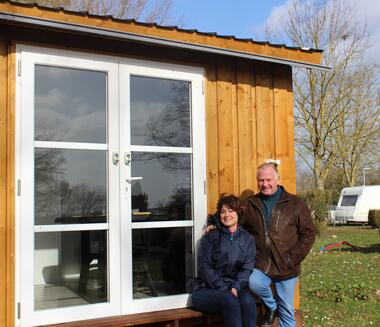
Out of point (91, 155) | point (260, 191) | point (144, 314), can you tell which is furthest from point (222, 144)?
point (144, 314)

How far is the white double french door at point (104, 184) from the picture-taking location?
158 inches

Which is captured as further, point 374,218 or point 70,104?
point 374,218

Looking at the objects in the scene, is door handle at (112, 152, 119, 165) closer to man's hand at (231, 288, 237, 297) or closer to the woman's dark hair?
the woman's dark hair

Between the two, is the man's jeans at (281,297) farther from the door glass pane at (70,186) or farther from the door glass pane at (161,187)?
the door glass pane at (70,186)

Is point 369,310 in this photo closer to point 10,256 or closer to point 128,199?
point 128,199

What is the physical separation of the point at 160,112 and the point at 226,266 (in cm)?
148

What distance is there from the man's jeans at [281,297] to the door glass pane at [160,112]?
142 cm

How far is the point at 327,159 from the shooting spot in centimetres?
2870

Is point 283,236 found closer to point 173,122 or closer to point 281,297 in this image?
point 281,297

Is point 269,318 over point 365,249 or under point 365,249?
over

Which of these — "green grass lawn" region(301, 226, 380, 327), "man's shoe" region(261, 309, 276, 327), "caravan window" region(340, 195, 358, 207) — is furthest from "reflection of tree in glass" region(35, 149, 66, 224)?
"caravan window" region(340, 195, 358, 207)

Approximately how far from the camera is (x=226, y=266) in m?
4.50

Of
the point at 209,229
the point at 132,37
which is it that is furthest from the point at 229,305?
the point at 132,37

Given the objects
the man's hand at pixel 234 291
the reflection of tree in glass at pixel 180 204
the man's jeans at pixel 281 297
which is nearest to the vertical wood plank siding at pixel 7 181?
the reflection of tree in glass at pixel 180 204
